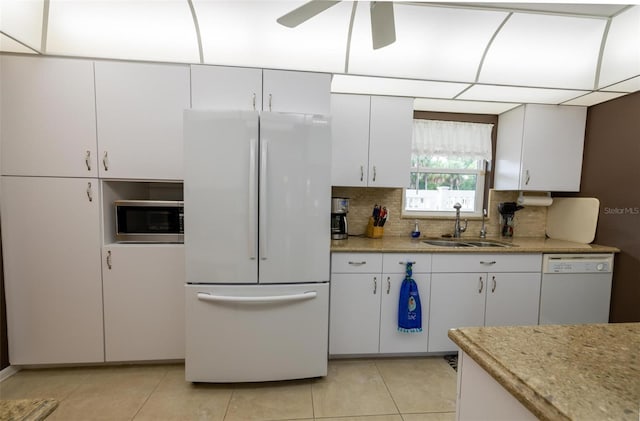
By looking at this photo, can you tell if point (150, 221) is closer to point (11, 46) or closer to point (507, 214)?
point (11, 46)

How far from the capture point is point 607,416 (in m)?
0.48

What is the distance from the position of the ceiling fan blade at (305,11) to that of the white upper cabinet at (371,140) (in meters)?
1.07

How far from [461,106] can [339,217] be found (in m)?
1.65

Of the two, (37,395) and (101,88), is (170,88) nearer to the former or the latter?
(101,88)

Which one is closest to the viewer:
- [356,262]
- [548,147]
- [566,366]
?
[566,366]

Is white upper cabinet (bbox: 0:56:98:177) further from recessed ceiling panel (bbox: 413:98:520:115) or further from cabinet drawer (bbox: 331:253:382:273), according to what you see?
recessed ceiling panel (bbox: 413:98:520:115)

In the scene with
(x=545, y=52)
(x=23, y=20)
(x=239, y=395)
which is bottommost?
(x=239, y=395)

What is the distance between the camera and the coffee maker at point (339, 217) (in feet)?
7.77

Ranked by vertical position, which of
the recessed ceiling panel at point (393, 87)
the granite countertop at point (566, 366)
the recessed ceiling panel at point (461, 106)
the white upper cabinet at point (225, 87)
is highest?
the recessed ceiling panel at point (393, 87)

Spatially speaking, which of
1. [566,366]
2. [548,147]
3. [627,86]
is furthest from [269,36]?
[627,86]

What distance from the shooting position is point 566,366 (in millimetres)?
629

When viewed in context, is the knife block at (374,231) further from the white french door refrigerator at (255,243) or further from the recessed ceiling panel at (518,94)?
the recessed ceiling panel at (518,94)

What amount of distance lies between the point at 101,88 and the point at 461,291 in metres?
3.10

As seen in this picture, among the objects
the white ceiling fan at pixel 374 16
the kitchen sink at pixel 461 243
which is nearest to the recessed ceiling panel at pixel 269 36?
the white ceiling fan at pixel 374 16
